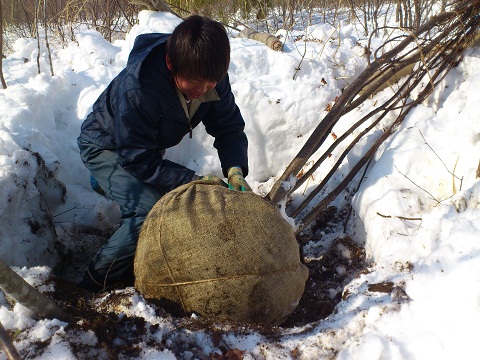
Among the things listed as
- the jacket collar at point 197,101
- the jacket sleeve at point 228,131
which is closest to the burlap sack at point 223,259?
the jacket collar at point 197,101

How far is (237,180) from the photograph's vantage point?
7.20ft

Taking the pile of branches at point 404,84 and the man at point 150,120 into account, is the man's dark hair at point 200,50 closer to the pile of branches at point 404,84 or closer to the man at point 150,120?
the man at point 150,120

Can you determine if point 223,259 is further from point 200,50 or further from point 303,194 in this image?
point 303,194

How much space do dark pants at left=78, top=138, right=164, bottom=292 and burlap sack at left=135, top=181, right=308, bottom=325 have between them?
39 centimetres

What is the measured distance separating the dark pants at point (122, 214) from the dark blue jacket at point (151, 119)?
0.07 metres

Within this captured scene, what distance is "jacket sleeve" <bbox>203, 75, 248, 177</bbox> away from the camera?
235 centimetres

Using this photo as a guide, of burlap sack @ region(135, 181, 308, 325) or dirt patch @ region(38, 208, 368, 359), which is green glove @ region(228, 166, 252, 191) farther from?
dirt patch @ region(38, 208, 368, 359)

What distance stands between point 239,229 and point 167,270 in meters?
0.32

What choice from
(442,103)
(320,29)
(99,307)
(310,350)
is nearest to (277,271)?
(310,350)

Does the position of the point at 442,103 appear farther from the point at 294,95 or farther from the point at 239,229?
the point at 239,229

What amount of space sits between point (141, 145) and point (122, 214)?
42 centimetres

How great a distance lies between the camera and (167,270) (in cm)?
161

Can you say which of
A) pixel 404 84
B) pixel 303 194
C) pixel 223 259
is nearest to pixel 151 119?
pixel 223 259

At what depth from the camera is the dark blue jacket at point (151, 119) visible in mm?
1970
